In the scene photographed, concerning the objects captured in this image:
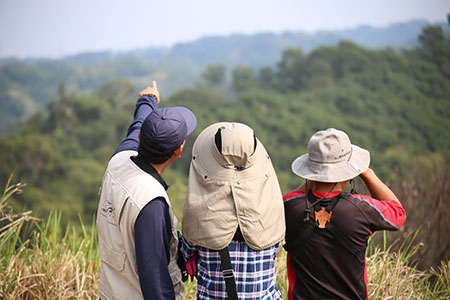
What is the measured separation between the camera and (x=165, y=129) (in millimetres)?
1647

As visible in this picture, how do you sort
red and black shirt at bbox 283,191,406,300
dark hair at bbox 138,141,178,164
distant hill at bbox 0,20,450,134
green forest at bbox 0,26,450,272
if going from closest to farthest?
dark hair at bbox 138,141,178,164 → red and black shirt at bbox 283,191,406,300 → green forest at bbox 0,26,450,272 → distant hill at bbox 0,20,450,134

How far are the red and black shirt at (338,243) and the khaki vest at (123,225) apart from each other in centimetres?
50

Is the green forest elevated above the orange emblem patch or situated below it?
below

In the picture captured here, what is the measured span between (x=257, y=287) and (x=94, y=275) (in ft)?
5.29

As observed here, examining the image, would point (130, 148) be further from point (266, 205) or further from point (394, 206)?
point (394, 206)

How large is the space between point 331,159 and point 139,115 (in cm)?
87

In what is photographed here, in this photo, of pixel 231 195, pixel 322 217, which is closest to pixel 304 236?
pixel 322 217

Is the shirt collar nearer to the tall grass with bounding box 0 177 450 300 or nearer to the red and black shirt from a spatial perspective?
the red and black shirt

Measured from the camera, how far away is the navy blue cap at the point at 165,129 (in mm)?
1644

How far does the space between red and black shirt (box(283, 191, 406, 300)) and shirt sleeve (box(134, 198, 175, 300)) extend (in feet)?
1.90

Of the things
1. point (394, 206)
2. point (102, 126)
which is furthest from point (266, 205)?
point (102, 126)

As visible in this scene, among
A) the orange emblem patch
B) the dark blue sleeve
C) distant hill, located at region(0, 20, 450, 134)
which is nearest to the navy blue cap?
the dark blue sleeve

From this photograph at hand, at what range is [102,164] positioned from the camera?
116 ft

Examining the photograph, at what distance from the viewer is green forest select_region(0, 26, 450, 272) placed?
32.4 m
